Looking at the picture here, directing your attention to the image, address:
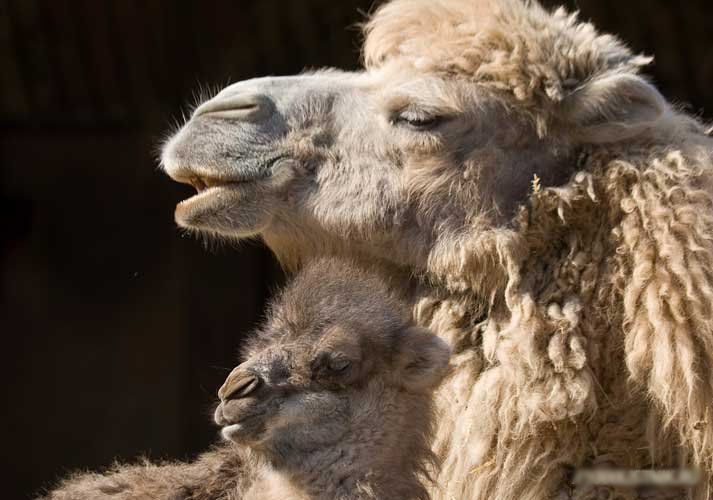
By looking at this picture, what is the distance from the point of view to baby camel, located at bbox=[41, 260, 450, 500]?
3980 millimetres

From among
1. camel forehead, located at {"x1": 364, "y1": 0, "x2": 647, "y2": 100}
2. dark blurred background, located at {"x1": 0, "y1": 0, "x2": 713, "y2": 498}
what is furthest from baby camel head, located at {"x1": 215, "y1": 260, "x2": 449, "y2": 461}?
dark blurred background, located at {"x1": 0, "y1": 0, "x2": 713, "y2": 498}

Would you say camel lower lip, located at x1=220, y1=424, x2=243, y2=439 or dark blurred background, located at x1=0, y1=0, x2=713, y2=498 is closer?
camel lower lip, located at x1=220, y1=424, x2=243, y2=439

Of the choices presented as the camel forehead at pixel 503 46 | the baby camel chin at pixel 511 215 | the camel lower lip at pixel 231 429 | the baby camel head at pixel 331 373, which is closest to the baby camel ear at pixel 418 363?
the baby camel head at pixel 331 373

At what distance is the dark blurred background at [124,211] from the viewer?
8922 mm

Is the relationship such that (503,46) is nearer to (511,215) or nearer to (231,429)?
(511,215)

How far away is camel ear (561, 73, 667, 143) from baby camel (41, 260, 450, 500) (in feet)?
2.57

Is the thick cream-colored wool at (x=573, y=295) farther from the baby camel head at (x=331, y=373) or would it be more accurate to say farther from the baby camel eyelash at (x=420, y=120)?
the baby camel head at (x=331, y=373)

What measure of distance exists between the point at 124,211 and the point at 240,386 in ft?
19.2

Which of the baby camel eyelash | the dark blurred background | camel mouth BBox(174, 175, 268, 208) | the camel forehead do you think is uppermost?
the camel forehead

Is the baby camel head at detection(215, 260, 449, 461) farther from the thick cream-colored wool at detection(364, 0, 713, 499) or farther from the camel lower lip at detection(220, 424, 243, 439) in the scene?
the thick cream-colored wool at detection(364, 0, 713, 499)

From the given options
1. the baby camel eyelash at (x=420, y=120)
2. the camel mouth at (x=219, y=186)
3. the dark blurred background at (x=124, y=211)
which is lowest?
the dark blurred background at (x=124, y=211)

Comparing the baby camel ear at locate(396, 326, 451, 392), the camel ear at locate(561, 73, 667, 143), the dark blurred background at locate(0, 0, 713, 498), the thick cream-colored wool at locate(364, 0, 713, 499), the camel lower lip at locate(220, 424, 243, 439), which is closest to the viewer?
the camel lower lip at locate(220, 424, 243, 439)

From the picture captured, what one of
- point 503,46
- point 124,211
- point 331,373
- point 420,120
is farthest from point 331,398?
point 124,211

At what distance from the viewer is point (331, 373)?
407 centimetres
